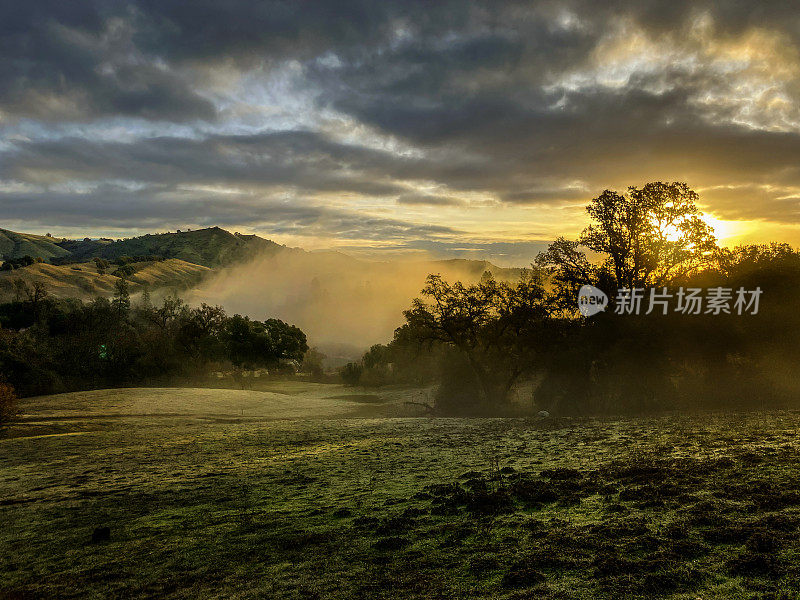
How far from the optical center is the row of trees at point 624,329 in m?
32.9

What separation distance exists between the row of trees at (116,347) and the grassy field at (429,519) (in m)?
49.9

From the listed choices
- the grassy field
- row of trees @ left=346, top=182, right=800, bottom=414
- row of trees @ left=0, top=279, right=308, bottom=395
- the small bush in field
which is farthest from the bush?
the grassy field

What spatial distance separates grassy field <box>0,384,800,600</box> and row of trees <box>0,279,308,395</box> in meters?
49.9

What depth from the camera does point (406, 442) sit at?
22.7 metres

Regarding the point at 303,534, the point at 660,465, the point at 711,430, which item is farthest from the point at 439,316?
the point at 303,534

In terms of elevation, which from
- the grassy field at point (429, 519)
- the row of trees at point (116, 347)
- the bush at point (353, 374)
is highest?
the grassy field at point (429, 519)

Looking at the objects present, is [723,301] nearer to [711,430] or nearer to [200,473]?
[711,430]

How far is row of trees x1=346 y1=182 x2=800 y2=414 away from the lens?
108 ft

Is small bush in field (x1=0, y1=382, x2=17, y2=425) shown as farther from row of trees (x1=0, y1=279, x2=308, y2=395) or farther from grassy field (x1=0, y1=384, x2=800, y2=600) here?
row of trees (x1=0, y1=279, x2=308, y2=395)

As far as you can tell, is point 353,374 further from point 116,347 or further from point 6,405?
point 6,405

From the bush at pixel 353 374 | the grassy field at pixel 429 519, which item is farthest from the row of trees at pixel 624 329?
the bush at pixel 353 374

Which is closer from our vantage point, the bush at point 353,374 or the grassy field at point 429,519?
the grassy field at point 429,519

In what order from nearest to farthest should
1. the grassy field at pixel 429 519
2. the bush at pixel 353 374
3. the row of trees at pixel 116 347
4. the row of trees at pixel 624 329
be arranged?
the grassy field at pixel 429 519 < the row of trees at pixel 624 329 < the row of trees at pixel 116 347 < the bush at pixel 353 374

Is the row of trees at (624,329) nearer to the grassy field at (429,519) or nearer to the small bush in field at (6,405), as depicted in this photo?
the grassy field at (429,519)
